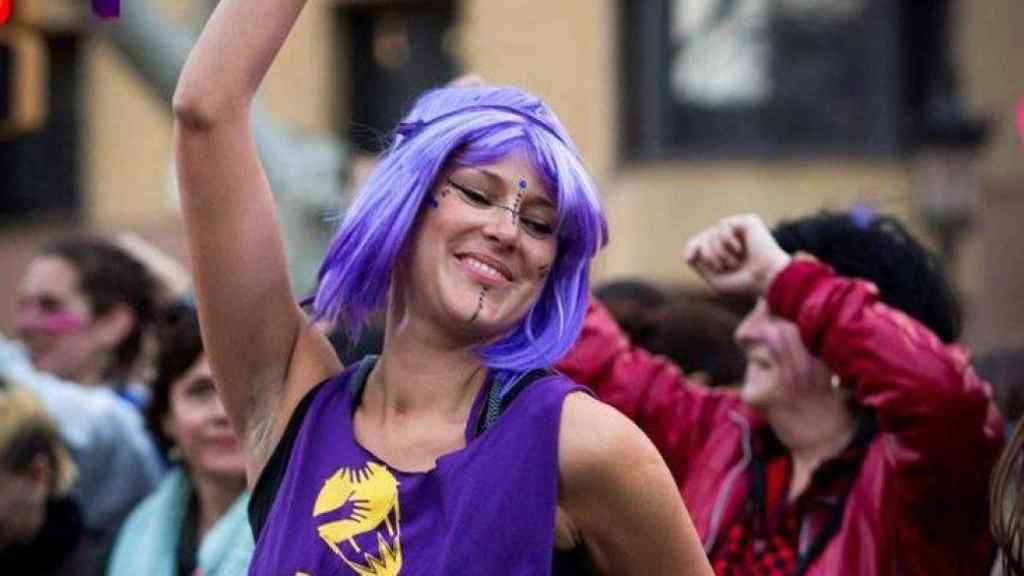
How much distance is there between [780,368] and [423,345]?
52.3 inches

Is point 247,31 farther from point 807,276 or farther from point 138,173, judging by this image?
point 138,173

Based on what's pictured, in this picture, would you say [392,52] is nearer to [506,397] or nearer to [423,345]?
[423,345]

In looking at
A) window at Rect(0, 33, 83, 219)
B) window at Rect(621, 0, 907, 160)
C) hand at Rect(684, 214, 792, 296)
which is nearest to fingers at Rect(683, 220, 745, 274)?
hand at Rect(684, 214, 792, 296)

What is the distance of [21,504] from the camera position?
514 centimetres

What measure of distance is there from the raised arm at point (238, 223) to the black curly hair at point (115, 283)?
3.36 m

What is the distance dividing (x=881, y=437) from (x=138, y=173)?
538 inches

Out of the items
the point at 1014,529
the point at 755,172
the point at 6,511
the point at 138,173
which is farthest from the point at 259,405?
the point at 138,173

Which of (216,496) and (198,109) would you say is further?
(216,496)

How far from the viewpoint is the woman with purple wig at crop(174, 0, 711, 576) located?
2.88m

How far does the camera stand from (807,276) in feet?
13.2

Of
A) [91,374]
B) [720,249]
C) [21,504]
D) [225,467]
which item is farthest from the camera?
[91,374]

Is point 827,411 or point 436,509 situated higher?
point 436,509

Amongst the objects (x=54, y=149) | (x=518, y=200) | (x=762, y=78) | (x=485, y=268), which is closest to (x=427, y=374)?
(x=485, y=268)

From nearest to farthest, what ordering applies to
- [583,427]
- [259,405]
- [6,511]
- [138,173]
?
[583,427] → [259,405] → [6,511] → [138,173]
